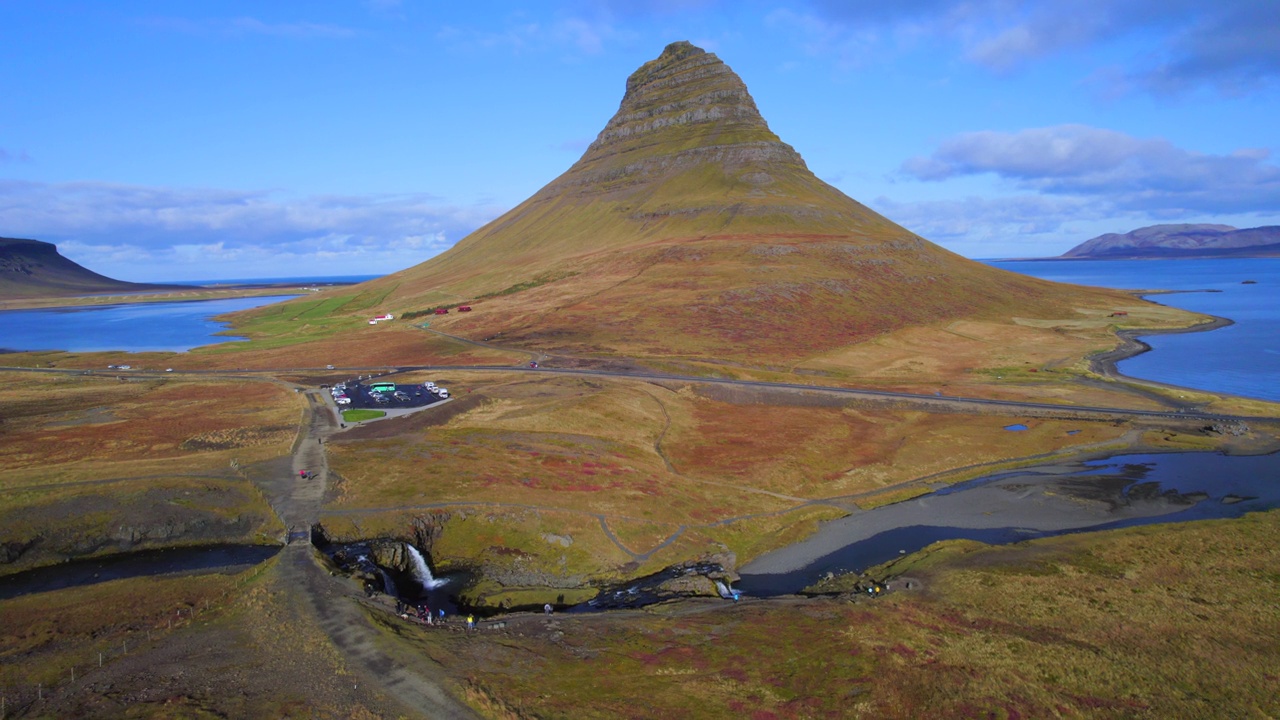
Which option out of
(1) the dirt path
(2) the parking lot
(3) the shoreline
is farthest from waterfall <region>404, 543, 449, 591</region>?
(3) the shoreline

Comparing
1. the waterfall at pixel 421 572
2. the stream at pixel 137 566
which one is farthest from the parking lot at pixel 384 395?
the waterfall at pixel 421 572

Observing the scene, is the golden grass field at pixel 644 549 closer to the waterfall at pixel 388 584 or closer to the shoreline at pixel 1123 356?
the waterfall at pixel 388 584

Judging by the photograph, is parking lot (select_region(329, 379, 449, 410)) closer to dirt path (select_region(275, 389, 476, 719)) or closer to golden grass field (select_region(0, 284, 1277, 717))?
golden grass field (select_region(0, 284, 1277, 717))

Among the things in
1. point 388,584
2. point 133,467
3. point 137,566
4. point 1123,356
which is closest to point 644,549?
point 388,584

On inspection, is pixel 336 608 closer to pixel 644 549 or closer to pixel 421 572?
pixel 421 572

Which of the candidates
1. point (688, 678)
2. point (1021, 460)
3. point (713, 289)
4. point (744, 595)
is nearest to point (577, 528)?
point (744, 595)

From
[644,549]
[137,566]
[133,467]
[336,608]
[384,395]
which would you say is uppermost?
[384,395]
